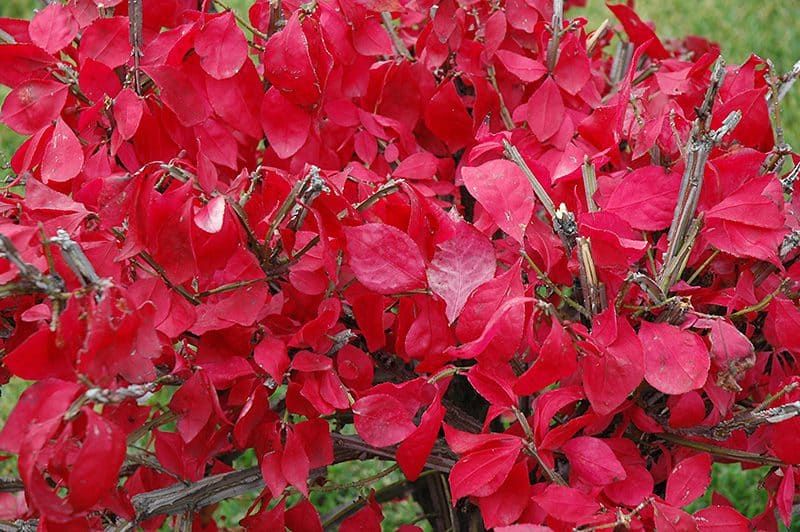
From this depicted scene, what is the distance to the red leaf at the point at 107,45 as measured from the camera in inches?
33.8

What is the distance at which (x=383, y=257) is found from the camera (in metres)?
0.72

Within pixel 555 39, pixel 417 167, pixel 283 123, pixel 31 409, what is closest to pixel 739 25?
pixel 555 39

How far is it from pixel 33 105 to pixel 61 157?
3.3 inches

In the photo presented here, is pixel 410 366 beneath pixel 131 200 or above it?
beneath

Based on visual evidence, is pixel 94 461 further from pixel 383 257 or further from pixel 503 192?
pixel 503 192

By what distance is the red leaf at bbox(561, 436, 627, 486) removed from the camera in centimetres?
74

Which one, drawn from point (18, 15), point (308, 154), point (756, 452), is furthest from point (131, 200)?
point (18, 15)

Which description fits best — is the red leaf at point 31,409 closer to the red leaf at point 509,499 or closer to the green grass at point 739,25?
the red leaf at point 509,499

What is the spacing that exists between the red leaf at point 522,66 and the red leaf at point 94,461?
0.58m

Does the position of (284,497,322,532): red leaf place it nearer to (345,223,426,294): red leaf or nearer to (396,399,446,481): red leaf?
(396,399,446,481): red leaf

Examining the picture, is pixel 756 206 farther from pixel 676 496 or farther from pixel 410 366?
pixel 410 366

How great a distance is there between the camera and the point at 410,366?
108 cm

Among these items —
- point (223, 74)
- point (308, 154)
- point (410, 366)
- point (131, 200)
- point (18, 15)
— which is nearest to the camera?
point (131, 200)

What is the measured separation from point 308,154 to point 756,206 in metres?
0.44
